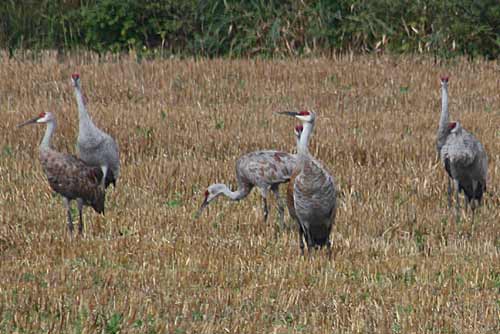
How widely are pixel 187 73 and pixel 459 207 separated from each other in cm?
869

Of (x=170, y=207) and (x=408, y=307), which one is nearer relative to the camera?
(x=408, y=307)

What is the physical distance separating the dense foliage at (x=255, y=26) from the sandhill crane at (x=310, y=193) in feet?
38.7

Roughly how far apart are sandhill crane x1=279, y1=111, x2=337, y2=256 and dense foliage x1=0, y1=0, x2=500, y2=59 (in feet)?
38.7

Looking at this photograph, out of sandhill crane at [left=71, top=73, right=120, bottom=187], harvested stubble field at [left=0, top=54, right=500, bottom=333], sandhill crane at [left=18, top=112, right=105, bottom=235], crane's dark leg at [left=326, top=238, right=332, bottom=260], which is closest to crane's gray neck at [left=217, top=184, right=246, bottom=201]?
harvested stubble field at [left=0, top=54, right=500, bottom=333]

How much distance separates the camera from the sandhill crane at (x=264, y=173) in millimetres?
10766

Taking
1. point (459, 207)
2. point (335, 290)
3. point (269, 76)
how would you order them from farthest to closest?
point (269, 76) < point (459, 207) < point (335, 290)

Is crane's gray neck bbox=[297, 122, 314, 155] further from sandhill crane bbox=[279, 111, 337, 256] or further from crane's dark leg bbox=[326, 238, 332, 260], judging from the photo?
crane's dark leg bbox=[326, 238, 332, 260]

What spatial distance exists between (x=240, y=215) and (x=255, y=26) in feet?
38.5

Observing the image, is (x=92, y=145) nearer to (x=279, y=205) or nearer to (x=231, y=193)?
(x=231, y=193)

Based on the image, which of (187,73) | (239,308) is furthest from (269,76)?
(239,308)

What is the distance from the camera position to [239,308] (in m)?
7.56

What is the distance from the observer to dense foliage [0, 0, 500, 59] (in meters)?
20.8

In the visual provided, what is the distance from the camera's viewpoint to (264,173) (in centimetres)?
1080

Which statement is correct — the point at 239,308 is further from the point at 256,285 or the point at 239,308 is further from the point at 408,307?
the point at 408,307
